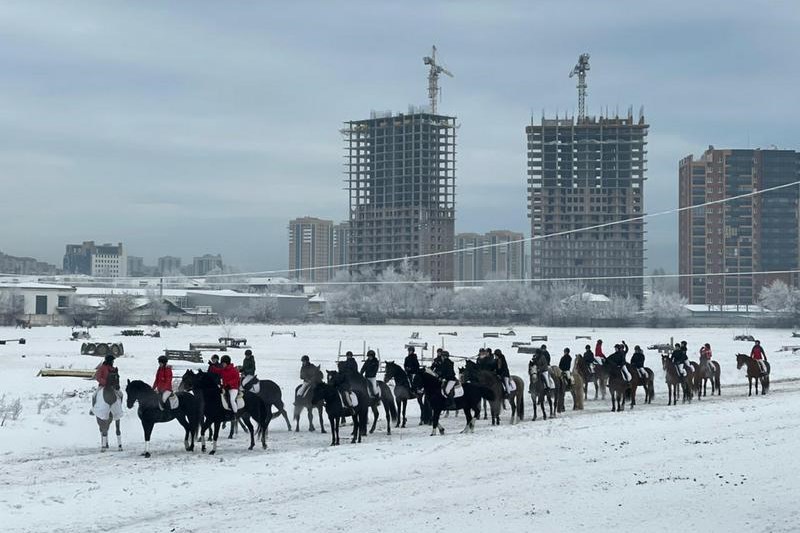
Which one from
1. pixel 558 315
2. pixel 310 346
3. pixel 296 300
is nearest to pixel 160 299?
pixel 296 300

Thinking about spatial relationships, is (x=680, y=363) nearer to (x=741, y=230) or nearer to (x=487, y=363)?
(x=487, y=363)

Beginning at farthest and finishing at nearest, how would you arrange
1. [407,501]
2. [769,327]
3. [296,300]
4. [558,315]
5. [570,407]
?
[296,300]
[558,315]
[769,327]
[570,407]
[407,501]

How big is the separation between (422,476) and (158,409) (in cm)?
488

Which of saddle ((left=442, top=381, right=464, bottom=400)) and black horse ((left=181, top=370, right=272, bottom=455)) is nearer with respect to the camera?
black horse ((left=181, top=370, right=272, bottom=455))

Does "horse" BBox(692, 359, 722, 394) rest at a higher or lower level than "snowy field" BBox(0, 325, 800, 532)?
higher

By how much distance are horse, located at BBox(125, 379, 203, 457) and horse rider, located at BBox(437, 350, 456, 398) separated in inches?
193

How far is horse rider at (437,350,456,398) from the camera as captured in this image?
20.8 meters

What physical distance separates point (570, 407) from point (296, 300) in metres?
123

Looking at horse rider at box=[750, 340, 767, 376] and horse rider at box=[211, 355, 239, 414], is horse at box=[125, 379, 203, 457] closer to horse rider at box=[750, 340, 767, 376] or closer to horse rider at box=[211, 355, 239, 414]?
horse rider at box=[211, 355, 239, 414]

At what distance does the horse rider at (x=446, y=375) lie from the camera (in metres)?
20.8

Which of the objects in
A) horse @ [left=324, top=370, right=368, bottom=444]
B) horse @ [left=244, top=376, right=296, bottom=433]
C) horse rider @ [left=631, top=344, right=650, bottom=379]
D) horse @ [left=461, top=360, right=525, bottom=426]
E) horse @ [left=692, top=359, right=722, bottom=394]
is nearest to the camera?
horse @ [left=324, top=370, right=368, bottom=444]

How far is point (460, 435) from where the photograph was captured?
20.4 m

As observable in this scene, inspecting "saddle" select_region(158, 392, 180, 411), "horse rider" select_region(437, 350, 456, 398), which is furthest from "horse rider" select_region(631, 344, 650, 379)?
"saddle" select_region(158, 392, 180, 411)

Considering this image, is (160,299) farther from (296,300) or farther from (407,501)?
(407,501)
